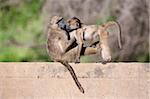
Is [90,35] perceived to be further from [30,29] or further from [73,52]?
[30,29]

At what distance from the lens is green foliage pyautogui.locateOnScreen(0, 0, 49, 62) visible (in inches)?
312

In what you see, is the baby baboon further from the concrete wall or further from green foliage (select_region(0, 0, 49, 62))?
green foliage (select_region(0, 0, 49, 62))

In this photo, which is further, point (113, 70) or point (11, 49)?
point (11, 49)

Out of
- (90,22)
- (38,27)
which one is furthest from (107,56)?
(38,27)

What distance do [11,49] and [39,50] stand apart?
0.47 meters

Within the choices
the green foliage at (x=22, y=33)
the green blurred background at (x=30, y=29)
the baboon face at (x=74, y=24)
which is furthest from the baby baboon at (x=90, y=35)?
the green foliage at (x=22, y=33)

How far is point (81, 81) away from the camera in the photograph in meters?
4.25

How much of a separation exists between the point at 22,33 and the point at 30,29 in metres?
0.15

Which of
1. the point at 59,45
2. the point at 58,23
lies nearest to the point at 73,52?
the point at 59,45

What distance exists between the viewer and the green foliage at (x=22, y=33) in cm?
792

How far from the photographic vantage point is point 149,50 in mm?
7898

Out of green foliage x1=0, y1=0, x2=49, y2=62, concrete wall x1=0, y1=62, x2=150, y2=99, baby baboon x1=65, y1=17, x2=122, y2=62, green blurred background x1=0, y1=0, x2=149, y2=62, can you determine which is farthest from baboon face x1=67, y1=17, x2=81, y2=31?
green foliage x1=0, y1=0, x2=49, y2=62

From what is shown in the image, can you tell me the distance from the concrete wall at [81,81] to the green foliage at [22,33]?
3.52 meters

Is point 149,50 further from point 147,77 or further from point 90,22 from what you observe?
point 147,77
